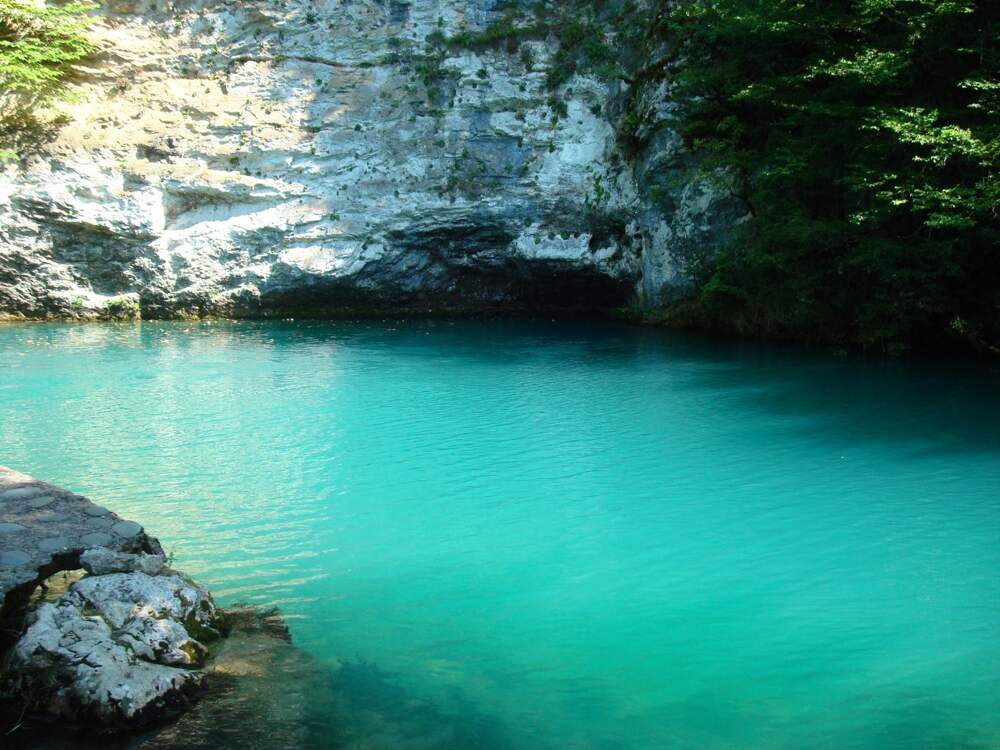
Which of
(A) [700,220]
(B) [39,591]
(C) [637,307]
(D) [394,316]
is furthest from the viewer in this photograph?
(D) [394,316]

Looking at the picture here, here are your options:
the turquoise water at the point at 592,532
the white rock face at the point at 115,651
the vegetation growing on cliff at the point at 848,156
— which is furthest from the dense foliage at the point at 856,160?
the white rock face at the point at 115,651

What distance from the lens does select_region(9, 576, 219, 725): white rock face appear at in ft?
16.1

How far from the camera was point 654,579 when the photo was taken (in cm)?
723

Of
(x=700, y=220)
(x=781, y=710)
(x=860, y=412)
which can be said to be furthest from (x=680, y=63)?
(x=781, y=710)

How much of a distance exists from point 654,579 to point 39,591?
184 inches

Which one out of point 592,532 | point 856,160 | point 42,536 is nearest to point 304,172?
point 856,160

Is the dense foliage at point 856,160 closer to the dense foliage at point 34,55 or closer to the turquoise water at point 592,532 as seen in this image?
the turquoise water at point 592,532

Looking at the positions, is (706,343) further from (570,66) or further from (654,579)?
(654,579)

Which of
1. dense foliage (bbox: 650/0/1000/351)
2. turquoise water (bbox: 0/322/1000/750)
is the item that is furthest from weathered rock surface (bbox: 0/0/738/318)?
turquoise water (bbox: 0/322/1000/750)

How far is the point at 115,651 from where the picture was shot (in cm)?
516

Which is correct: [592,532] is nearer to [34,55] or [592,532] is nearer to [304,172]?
[304,172]

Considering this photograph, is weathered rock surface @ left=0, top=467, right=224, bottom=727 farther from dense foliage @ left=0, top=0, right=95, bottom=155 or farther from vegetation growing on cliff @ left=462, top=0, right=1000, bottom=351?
dense foliage @ left=0, top=0, right=95, bottom=155

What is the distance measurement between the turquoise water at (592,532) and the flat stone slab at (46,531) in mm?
925

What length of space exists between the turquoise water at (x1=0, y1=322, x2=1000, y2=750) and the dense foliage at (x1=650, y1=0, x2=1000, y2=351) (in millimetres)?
2068
